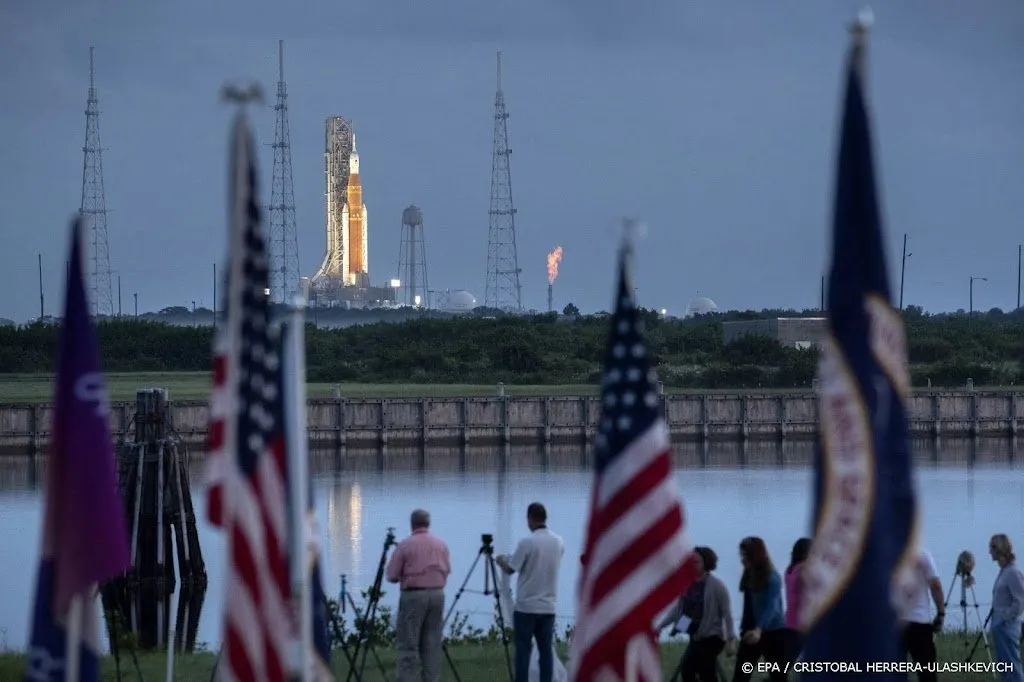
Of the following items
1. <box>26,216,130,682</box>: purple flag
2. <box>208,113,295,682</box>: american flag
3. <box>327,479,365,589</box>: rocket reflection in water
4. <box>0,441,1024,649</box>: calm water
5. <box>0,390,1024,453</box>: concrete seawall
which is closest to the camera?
<box>208,113,295,682</box>: american flag

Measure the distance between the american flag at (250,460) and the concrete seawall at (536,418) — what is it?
55709 mm

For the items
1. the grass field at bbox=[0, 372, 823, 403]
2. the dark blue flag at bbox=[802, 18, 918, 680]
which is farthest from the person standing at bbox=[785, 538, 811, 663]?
the grass field at bbox=[0, 372, 823, 403]

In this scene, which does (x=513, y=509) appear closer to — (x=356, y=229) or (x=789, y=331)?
(x=789, y=331)

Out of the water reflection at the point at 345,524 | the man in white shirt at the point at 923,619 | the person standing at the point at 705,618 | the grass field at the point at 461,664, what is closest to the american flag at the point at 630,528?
the person standing at the point at 705,618

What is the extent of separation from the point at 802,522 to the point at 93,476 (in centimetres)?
3837

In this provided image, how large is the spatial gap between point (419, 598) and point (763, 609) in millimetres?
3264

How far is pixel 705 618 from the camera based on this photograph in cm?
1296

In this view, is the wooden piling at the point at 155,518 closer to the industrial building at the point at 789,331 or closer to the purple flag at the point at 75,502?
the purple flag at the point at 75,502

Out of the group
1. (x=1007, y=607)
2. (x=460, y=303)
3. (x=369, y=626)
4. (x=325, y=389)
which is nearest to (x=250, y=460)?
(x=1007, y=607)

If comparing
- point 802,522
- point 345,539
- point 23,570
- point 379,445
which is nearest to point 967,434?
point 379,445

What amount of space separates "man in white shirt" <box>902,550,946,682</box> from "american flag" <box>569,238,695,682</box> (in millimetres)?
4703

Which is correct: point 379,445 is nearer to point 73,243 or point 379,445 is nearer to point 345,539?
point 345,539

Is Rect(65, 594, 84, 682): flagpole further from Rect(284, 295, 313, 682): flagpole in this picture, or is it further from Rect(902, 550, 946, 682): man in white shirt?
Rect(902, 550, 946, 682): man in white shirt

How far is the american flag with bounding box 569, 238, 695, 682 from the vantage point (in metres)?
8.64
